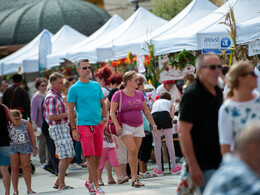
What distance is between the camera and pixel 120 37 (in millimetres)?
17172

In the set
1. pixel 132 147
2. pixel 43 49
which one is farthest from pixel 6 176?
pixel 43 49

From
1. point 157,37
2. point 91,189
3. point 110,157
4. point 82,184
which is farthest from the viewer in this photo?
point 157,37

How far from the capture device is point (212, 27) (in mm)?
11430

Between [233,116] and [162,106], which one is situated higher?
[233,116]

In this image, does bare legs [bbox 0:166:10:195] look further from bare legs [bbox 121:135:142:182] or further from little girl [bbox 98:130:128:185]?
bare legs [bbox 121:135:142:182]

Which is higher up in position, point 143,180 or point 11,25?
point 11,25

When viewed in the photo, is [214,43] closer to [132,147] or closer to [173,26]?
[132,147]

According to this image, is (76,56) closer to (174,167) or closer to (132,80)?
(174,167)

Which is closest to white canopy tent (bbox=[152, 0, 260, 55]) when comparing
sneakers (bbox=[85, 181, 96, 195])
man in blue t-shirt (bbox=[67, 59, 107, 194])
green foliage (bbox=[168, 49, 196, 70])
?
green foliage (bbox=[168, 49, 196, 70])

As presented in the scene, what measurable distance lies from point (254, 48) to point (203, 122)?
5.68 m

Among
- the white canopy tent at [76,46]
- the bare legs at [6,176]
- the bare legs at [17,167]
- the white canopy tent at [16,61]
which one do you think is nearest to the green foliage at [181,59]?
the bare legs at [17,167]

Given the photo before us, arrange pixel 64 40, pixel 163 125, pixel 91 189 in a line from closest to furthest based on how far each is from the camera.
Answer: pixel 91 189 → pixel 163 125 → pixel 64 40

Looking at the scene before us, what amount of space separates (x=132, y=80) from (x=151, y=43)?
16.5 feet

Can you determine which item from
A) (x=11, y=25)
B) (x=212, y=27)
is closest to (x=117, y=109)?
(x=212, y=27)
